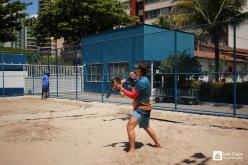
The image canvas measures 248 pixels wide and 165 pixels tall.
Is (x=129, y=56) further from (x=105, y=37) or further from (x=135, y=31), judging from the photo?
(x=105, y=37)

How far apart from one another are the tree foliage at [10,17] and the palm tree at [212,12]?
13686 mm

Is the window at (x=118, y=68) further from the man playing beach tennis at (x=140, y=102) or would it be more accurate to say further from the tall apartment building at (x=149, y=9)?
the tall apartment building at (x=149, y=9)

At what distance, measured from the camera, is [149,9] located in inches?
2067

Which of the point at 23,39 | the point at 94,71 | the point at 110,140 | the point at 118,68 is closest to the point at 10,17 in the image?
the point at 94,71

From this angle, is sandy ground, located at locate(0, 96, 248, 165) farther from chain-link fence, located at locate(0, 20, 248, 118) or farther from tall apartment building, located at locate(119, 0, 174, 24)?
tall apartment building, located at locate(119, 0, 174, 24)

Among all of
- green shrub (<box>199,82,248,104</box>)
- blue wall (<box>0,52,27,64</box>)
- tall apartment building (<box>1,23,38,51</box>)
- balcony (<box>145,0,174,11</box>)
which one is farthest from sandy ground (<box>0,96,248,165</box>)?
balcony (<box>145,0,174,11</box>)

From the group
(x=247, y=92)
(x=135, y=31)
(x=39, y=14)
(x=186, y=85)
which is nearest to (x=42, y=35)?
(x=39, y=14)

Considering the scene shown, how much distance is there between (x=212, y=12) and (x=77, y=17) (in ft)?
56.7

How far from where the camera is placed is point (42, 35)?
3706 centimetres

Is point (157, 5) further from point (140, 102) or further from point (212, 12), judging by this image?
point (140, 102)

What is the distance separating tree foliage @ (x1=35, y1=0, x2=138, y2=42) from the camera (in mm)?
34219

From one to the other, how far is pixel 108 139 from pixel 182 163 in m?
2.55

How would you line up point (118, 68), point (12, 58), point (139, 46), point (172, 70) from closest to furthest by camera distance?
point (172, 70)
point (139, 46)
point (118, 68)
point (12, 58)

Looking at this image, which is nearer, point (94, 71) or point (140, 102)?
point (140, 102)
